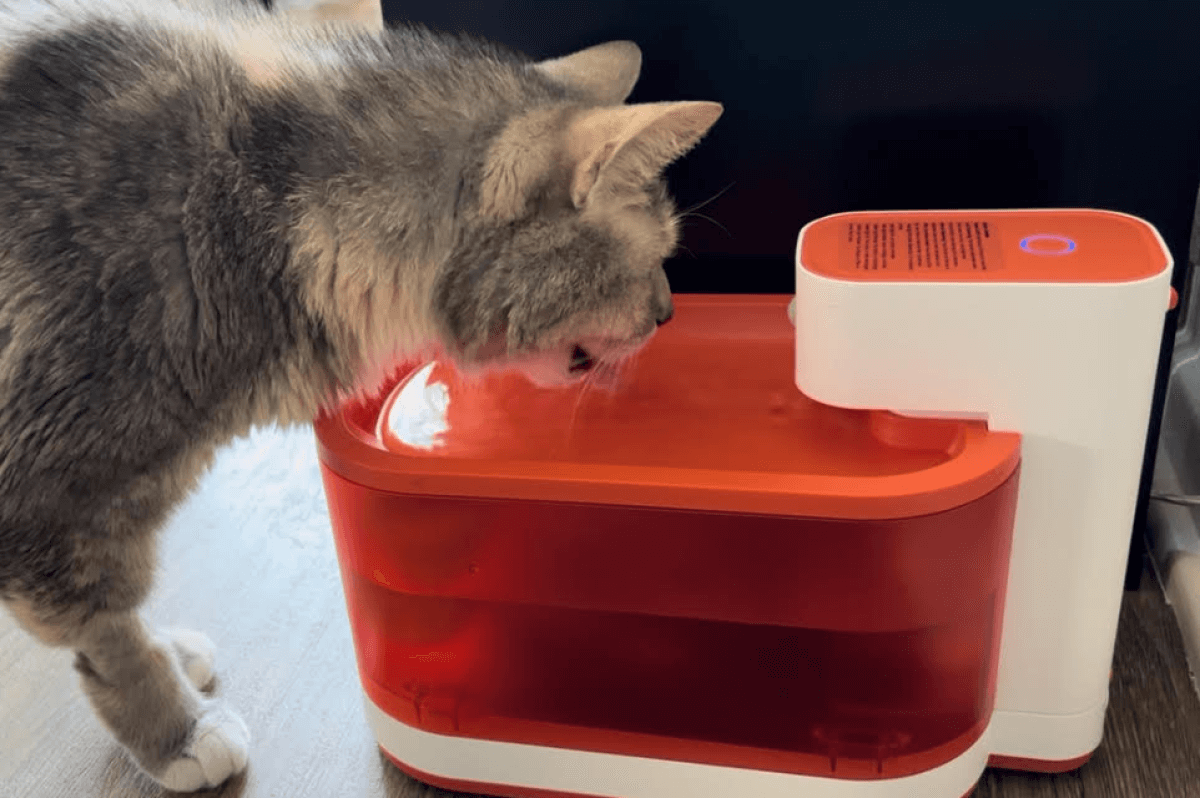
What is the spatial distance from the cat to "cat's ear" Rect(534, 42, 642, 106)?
0.04 metres

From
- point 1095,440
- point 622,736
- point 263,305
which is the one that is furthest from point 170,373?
point 1095,440

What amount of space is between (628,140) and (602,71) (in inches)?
7.7

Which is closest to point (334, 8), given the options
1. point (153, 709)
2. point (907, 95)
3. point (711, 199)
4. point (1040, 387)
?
point (711, 199)

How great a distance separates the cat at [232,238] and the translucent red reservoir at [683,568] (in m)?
0.10

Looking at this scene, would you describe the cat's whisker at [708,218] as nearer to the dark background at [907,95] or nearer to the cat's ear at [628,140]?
the dark background at [907,95]

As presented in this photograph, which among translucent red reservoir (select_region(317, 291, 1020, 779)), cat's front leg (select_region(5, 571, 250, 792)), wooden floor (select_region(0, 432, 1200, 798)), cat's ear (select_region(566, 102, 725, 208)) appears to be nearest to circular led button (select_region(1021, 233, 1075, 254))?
translucent red reservoir (select_region(317, 291, 1020, 779))

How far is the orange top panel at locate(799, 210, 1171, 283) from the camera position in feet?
2.27

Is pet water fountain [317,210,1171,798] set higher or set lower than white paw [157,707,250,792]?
higher

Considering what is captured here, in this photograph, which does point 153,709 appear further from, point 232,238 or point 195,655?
point 232,238

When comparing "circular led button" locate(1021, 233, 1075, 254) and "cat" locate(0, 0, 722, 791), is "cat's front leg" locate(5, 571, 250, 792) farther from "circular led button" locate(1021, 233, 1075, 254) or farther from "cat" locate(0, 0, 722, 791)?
"circular led button" locate(1021, 233, 1075, 254)

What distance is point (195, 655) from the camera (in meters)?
0.98

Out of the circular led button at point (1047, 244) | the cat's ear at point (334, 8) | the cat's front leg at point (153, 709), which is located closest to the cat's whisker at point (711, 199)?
the circular led button at point (1047, 244)

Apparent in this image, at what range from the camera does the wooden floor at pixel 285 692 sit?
861 mm

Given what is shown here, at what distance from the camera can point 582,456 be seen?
2.69ft
